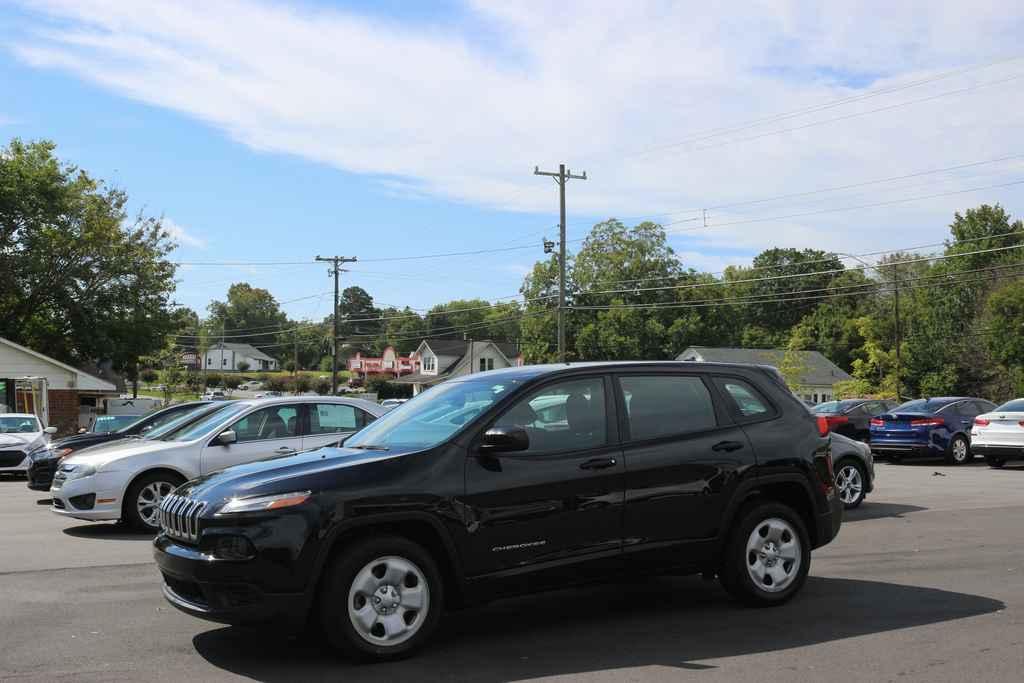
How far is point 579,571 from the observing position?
22.2 ft

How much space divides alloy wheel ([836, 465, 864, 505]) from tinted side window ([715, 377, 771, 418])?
22.6 feet

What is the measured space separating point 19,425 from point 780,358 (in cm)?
5897

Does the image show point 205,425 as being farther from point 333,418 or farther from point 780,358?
point 780,358

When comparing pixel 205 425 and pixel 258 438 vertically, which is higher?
pixel 205 425

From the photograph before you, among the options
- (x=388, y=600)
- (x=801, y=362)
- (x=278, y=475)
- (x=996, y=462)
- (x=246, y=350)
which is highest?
(x=246, y=350)

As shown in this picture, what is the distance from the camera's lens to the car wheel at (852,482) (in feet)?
46.6

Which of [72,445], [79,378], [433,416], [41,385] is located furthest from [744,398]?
[79,378]

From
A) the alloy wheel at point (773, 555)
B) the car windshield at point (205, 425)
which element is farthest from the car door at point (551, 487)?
the car windshield at point (205, 425)

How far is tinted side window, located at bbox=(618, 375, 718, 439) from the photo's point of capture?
7227 millimetres

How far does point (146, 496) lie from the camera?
39.6 feet

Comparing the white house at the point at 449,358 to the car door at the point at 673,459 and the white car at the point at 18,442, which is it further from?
the car door at the point at 673,459

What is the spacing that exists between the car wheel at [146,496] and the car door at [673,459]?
22.1 feet

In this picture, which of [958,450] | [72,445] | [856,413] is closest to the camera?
[72,445]

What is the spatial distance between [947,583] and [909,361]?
65.4 m
